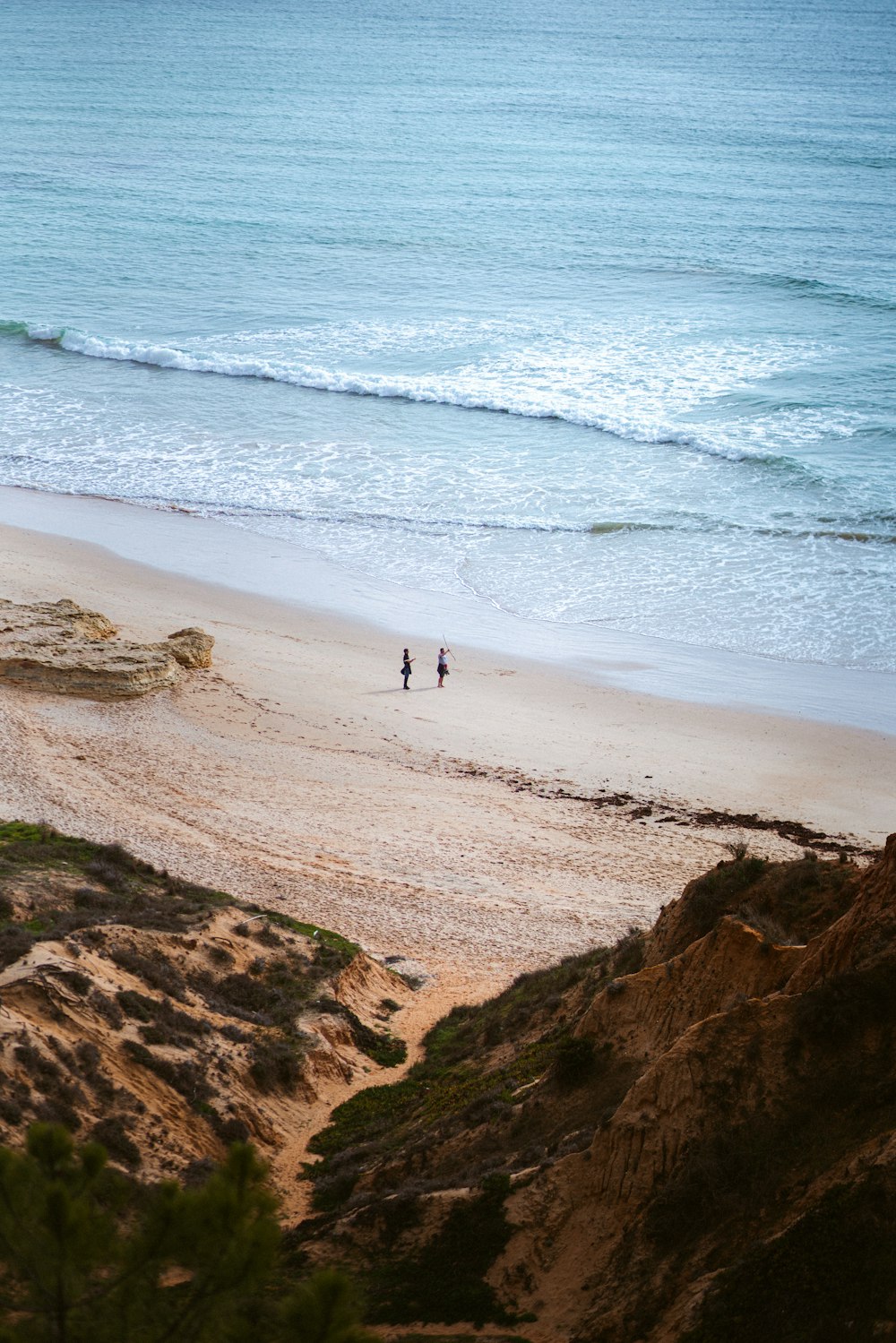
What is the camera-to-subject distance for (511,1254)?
9992 mm

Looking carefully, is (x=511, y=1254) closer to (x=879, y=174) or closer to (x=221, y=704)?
(x=221, y=704)

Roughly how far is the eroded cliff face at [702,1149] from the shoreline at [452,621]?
15342mm

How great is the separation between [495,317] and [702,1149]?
50942 mm

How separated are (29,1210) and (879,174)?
3006 inches

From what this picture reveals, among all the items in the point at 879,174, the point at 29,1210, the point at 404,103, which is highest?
the point at 404,103

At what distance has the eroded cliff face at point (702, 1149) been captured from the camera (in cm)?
834

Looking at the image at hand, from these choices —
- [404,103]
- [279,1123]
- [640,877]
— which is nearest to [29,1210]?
[279,1123]

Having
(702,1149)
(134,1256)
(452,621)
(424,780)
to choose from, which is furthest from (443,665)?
(134,1256)

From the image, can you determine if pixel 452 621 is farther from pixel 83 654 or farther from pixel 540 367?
pixel 540 367

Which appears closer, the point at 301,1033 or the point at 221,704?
the point at 301,1033

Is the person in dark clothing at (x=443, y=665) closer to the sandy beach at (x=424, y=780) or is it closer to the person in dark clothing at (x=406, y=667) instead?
the sandy beach at (x=424, y=780)

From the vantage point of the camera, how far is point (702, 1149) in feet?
31.3

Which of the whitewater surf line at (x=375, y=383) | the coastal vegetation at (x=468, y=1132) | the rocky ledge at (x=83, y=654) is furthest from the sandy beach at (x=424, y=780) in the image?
the whitewater surf line at (x=375, y=383)

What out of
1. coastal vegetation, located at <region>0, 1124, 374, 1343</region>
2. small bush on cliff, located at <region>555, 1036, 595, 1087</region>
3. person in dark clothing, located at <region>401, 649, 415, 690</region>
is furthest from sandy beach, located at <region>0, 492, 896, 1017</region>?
coastal vegetation, located at <region>0, 1124, 374, 1343</region>
